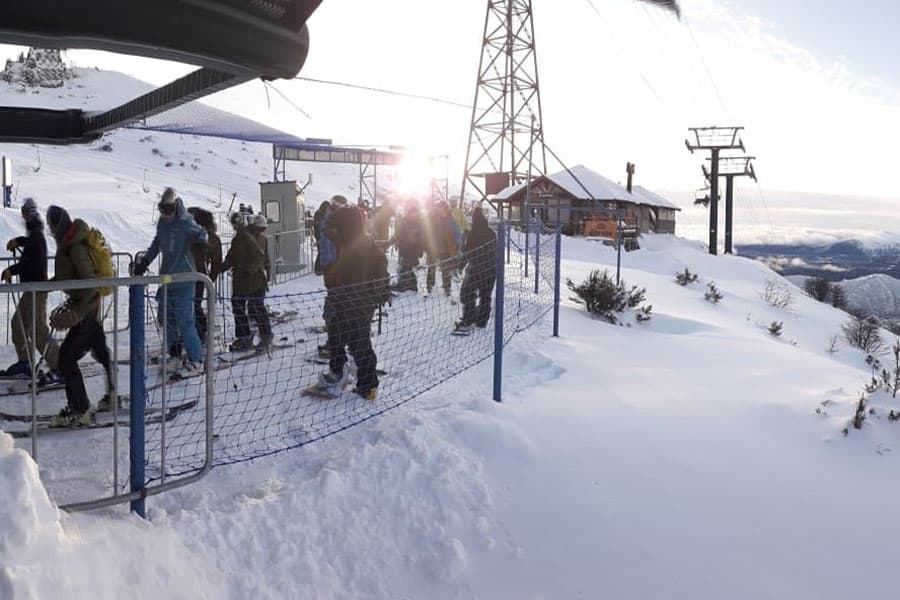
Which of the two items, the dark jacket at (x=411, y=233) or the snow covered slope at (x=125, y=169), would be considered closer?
the snow covered slope at (x=125, y=169)

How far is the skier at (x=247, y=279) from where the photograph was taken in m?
7.17

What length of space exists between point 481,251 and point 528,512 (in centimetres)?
522

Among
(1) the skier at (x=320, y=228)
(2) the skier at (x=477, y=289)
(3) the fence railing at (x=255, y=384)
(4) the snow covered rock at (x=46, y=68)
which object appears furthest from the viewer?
(1) the skier at (x=320, y=228)

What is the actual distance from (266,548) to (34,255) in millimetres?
4265

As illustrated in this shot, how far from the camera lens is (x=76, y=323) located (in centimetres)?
484

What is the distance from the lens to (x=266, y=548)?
3346 mm

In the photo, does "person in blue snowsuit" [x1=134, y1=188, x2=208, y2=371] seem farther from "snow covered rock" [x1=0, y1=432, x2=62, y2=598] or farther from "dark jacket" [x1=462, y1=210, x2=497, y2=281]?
"snow covered rock" [x1=0, y1=432, x2=62, y2=598]

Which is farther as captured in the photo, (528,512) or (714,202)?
(714,202)

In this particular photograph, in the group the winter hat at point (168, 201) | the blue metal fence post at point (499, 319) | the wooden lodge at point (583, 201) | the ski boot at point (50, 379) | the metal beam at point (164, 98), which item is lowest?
the ski boot at point (50, 379)

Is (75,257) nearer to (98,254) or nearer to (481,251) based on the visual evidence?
(98,254)

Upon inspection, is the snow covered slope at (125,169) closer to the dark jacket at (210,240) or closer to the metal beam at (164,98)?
the metal beam at (164,98)

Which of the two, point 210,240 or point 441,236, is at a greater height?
point 441,236

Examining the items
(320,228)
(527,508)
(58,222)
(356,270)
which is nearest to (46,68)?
(58,222)

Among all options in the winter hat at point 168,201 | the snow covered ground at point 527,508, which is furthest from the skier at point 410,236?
the winter hat at point 168,201
